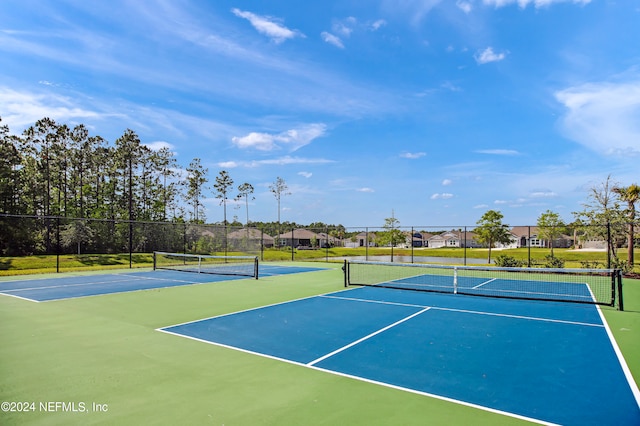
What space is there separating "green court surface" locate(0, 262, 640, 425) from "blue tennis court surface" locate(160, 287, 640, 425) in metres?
0.37

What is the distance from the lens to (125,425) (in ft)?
12.8

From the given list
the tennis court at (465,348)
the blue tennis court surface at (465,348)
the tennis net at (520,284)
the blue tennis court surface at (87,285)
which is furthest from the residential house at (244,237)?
the blue tennis court surface at (465,348)

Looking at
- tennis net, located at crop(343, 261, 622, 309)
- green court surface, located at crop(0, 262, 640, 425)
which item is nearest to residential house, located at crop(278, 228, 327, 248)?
tennis net, located at crop(343, 261, 622, 309)

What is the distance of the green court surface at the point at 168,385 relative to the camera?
13.5 ft

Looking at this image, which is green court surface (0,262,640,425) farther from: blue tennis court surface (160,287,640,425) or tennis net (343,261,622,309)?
tennis net (343,261,622,309)

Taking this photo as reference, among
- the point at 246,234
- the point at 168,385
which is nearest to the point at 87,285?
the point at 168,385

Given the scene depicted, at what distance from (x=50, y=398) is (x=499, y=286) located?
14.0 m

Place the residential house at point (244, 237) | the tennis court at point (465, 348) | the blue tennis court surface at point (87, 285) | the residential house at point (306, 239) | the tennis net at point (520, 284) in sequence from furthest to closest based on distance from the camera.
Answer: the residential house at point (306, 239) → the residential house at point (244, 237) → the blue tennis court surface at point (87, 285) → the tennis net at point (520, 284) → the tennis court at point (465, 348)

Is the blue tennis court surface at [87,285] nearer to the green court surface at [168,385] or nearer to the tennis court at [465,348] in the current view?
the green court surface at [168,385]

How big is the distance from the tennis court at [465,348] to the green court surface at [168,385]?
13.8 inches

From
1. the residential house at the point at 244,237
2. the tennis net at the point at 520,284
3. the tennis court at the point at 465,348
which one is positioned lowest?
the tennis net at the point at 520,284

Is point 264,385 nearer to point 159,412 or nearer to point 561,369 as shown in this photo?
point 159,412

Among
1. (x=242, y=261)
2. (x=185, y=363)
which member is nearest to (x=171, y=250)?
(x=242, y=261)

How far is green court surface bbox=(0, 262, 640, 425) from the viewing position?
13.5ft
